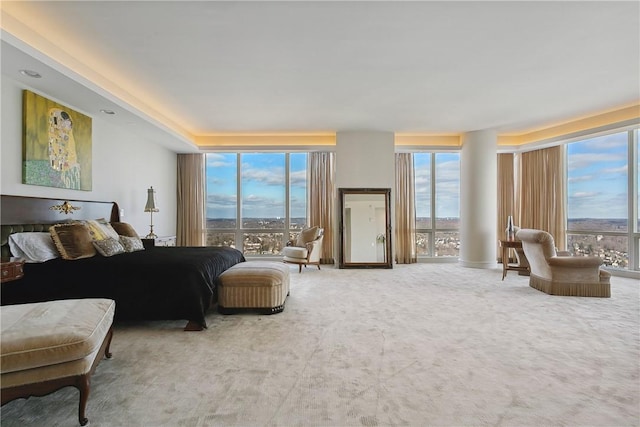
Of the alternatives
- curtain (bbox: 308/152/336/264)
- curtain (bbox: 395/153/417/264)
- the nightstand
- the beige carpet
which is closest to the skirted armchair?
the beige carpet

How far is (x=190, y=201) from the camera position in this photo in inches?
307

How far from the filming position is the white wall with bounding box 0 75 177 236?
354cm

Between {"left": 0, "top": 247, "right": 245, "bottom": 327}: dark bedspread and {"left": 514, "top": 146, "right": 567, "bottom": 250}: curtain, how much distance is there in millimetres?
7386

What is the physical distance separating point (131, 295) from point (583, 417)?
366 centimetres

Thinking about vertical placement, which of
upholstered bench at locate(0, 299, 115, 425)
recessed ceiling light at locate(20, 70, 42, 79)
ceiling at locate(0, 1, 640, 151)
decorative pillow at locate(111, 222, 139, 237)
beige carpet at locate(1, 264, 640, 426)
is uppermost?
ceiling at locate(0, 1, 640, 151)

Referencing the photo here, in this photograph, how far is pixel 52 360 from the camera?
1737mm

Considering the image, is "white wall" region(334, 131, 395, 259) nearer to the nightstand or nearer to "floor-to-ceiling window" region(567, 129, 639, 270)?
"floor-to-ceiling window" region(567, 129, 639, 270)

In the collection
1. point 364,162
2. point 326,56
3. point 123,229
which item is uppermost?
point 326,56

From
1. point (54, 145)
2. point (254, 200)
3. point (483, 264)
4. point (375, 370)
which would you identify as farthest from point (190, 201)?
point (483, 264)

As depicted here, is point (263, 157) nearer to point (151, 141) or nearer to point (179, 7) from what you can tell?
point (151, 141)

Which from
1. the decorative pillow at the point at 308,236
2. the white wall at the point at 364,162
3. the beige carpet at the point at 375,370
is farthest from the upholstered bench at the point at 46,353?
the white wall at the point at 364,162

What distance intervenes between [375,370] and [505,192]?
7049mm

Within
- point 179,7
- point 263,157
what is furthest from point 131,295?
point 263,157

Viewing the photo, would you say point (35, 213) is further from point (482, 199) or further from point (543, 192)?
point (543, 192)
